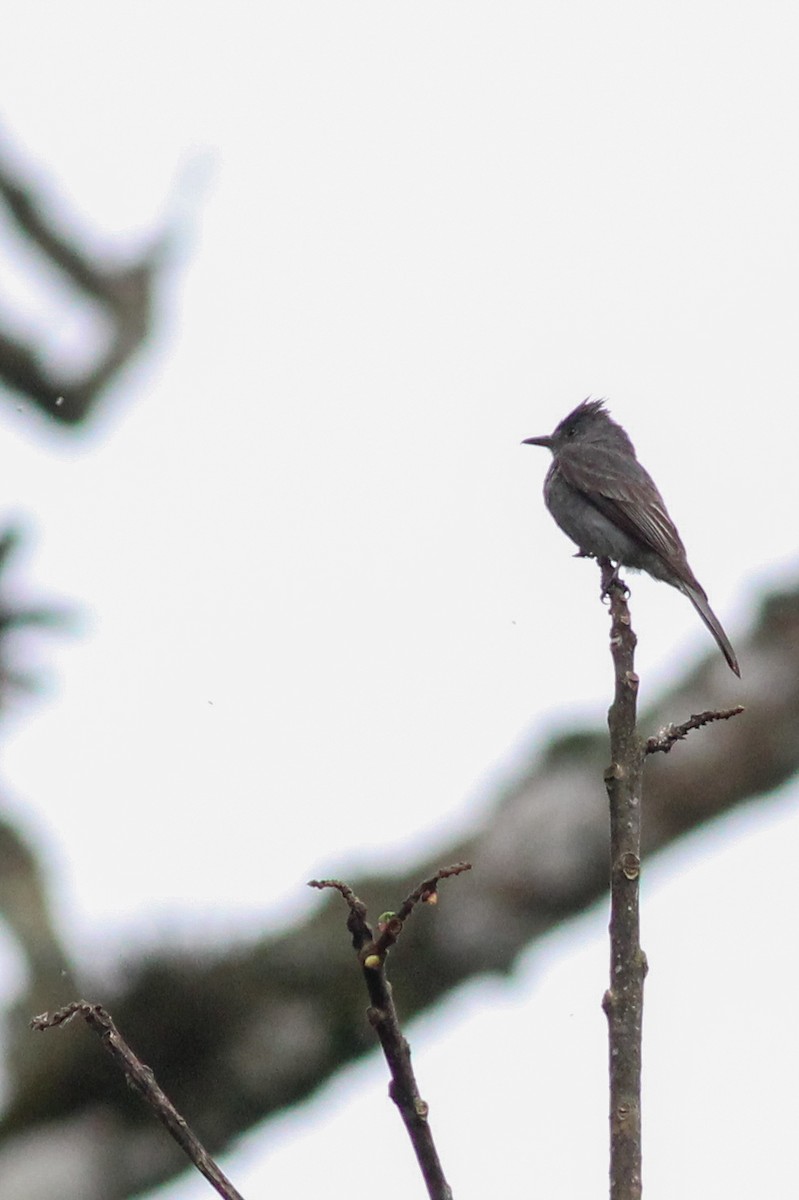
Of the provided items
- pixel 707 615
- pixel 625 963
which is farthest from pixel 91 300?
pixel 625 963

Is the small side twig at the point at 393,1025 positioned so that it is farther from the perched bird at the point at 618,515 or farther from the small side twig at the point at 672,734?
the perched bird at the point at 618,515

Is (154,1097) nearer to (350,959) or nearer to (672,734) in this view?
(672,734)

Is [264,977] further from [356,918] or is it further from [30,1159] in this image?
[356,918]

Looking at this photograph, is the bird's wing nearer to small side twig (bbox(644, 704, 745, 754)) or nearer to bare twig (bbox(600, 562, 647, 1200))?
small side twig (bbox(644, 704, 745, 754))

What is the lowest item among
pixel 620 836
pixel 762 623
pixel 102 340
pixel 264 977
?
pixel 620 836

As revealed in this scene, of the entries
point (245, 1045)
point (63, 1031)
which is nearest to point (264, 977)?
point (245, 1045)

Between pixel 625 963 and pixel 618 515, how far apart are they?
5.09 m

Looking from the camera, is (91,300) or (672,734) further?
(91,300)

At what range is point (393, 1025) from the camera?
6.73 feet

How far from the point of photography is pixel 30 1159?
281 inches

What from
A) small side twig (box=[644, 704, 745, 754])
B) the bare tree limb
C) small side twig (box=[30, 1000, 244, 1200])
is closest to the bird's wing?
the bare tree limb

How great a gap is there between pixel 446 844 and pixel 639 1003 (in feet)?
17.8

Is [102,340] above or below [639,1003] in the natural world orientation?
above

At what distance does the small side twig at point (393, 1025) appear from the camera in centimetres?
203
